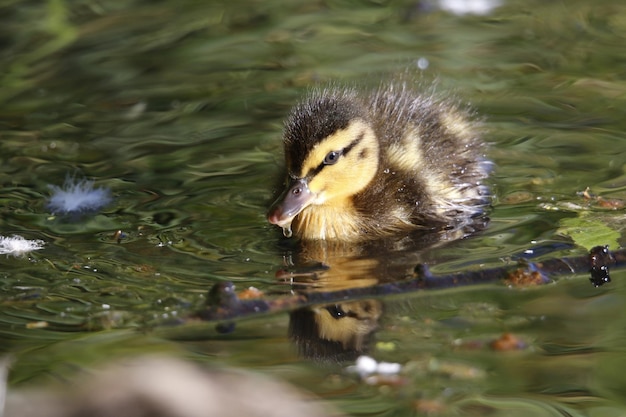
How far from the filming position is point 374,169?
4637 mm

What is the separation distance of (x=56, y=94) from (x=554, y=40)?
2866 millimetres

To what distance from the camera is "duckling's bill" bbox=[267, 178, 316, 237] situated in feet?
14.3

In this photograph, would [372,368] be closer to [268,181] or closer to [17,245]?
[17,245]

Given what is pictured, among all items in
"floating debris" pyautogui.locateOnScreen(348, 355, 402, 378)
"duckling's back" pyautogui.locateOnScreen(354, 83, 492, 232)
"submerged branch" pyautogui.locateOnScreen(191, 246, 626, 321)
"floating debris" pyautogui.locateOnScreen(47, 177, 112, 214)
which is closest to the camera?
"floating debris" pyautogui.locateOnScreen(348, 355, 402, 378)

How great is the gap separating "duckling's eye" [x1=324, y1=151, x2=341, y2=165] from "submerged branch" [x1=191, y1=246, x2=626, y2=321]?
677 millimetres

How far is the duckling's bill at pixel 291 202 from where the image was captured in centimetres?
436

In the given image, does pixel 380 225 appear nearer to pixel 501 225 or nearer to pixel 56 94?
pixel 501 225

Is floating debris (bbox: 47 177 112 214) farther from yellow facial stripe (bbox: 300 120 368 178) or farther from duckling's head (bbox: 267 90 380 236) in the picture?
yellow facial stripe (bbox: 300 120 368 178)

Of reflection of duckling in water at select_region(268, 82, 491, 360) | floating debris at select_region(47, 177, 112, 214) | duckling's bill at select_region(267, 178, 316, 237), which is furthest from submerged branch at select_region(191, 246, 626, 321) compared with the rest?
floating debris at select_region(47, 177, 112, 214)

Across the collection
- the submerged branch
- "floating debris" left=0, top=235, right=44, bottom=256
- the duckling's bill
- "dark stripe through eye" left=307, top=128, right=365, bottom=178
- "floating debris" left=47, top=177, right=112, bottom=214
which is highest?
"floating debris" left=47, top=177, right=112, bottom=214

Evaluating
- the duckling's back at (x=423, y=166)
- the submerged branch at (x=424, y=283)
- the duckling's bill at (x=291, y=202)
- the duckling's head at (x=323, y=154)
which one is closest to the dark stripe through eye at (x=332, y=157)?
the duckling's head at (x=323, y=154)

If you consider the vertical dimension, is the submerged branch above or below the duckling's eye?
below

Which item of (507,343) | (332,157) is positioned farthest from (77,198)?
(507,343)

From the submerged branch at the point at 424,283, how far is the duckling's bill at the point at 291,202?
21.0 inches
